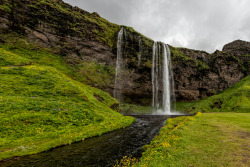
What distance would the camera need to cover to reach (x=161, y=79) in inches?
3044

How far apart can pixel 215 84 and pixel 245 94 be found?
2876cm

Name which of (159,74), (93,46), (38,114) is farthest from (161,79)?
(38,114)

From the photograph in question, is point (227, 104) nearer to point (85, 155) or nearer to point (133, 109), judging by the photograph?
point (133, 109)

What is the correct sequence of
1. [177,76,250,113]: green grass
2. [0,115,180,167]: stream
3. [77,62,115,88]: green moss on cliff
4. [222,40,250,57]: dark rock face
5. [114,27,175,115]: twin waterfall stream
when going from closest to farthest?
[0,115,180,167]: stream
[77,62,115,88]: green moss on cliff
[177,76,250,113]: green grass
[114,27,175,115]: twin waterfall stream
[222,40,250,57]: dark rock face

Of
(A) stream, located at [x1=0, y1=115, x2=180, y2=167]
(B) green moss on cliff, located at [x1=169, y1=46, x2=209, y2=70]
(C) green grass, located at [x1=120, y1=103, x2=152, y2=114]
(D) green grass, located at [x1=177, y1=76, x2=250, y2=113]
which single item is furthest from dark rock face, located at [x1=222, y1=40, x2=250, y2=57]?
(A) stream, located at [x1=0, y1=115, x2=180, y2=167]

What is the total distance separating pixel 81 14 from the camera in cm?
6550

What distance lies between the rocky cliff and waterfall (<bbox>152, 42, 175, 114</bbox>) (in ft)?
12.6

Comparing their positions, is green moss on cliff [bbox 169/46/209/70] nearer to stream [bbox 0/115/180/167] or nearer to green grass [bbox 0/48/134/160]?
green grass [bbox 0/48/134/160]

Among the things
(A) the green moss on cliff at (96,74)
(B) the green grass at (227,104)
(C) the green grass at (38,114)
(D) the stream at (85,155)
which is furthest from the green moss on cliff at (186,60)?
(D) the stream at (85,155)

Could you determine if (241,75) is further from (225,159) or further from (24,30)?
(24,30)

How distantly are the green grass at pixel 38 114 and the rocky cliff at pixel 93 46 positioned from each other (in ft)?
68.9

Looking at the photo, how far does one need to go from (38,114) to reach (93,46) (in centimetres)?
5051

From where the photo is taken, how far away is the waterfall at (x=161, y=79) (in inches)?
2958

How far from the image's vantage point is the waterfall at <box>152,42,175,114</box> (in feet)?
246
